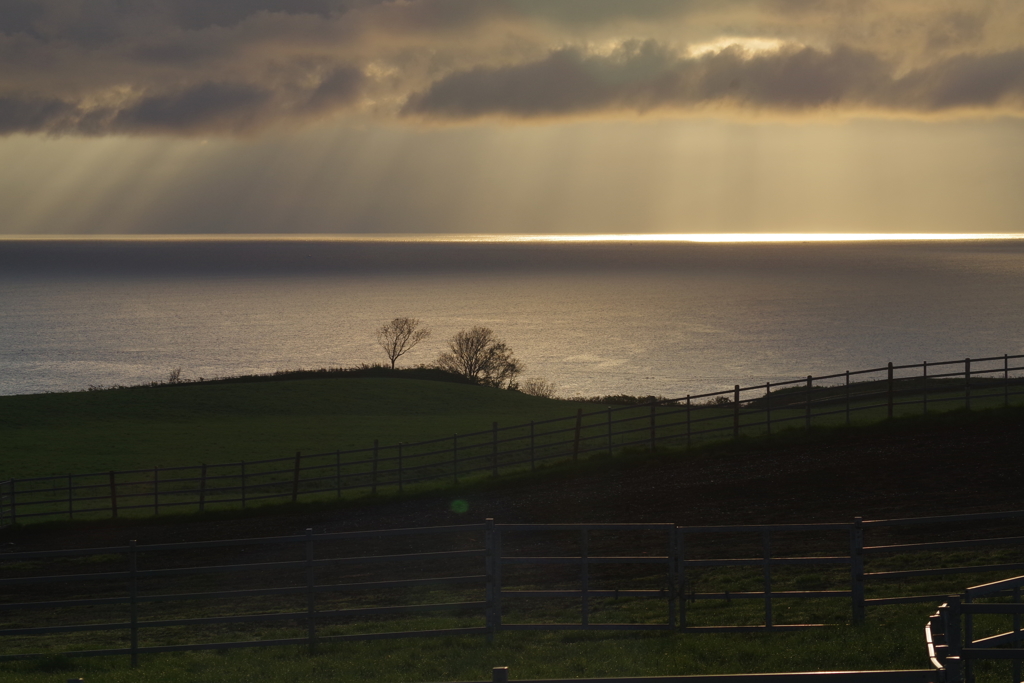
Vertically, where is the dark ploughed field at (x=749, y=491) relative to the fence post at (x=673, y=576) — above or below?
above

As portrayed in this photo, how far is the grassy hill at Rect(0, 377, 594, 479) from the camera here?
39406 millimetres

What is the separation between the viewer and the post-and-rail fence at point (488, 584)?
11.4 meters

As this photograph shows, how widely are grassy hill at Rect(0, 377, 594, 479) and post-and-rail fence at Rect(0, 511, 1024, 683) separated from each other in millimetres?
18322

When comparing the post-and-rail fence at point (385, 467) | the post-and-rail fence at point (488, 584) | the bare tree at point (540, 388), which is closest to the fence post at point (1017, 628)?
the post-and-rail fence at point (488, 584)

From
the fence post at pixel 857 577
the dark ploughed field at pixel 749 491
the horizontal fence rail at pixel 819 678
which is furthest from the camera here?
the dark ploughed field at pixel 749 491

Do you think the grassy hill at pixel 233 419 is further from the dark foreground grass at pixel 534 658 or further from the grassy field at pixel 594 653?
the dark foreground grass at pixel 534 658

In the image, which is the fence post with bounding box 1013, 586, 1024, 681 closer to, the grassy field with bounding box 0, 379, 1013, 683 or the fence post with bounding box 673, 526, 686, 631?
the grassy field with bounding box 0, 379, 1013, 683

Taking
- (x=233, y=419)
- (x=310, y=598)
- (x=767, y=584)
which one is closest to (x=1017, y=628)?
(x=767, y=584)

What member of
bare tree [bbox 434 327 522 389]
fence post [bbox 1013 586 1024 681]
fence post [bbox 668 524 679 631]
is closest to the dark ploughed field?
fence post [bbox 668 524 679 631]

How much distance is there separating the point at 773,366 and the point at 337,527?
90.7m

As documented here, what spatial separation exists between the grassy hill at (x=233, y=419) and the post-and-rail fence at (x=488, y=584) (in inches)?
721

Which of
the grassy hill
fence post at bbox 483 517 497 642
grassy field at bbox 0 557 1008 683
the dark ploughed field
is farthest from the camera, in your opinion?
the grassy hill

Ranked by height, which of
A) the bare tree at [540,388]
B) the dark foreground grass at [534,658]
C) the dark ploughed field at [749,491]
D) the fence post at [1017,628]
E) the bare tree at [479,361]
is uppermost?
the bare tree at [479,361]

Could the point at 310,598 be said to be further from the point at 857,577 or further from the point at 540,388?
the point at 540,388
